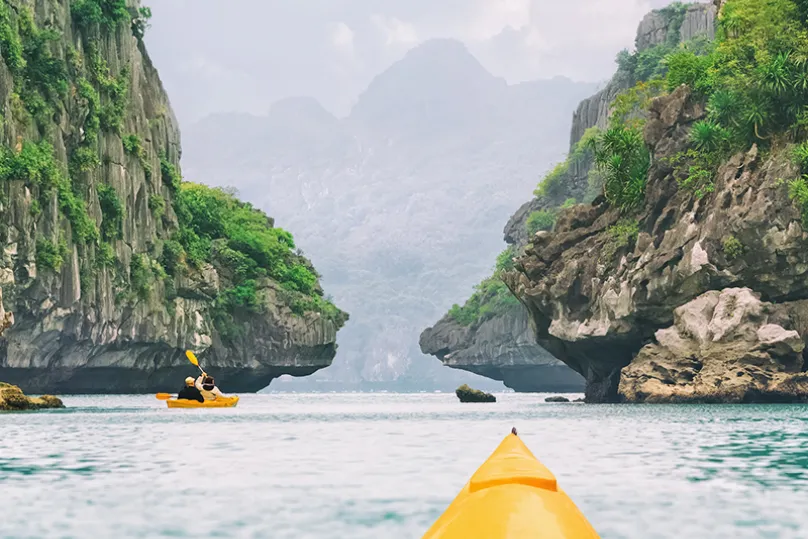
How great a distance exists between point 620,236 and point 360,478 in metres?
32.2

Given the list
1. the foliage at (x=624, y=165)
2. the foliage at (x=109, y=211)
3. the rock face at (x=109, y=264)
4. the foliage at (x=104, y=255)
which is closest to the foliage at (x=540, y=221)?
the rock face at (x=109, y=264)

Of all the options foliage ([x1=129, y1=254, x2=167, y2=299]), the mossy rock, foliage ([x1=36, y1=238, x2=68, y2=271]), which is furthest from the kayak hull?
foliage ([x1=129, y1=254, x2=167, y2=299])

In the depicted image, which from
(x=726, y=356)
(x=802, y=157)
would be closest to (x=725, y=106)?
(x=802, y=157)

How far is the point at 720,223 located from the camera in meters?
38.0

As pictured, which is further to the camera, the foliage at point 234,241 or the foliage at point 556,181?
the foliage at point 556,181

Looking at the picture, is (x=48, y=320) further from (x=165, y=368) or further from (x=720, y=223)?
(x=720, y=223)

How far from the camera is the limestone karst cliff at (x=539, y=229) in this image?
255 feet

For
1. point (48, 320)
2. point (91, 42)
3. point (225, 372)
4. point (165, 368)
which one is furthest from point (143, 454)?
point (225, 372)

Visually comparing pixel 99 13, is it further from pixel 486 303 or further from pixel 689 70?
pixel 486 303

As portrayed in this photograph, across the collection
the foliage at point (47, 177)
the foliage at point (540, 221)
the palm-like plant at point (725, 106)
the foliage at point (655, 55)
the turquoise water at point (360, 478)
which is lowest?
the turquoise water at point (360, 478)

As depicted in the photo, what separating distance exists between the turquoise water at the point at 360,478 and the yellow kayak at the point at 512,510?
3672mm

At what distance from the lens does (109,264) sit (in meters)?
51.0

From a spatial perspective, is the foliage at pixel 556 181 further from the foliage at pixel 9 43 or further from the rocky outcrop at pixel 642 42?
the foliage at pixel 9 43

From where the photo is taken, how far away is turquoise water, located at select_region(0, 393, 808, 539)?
926 centimetres
